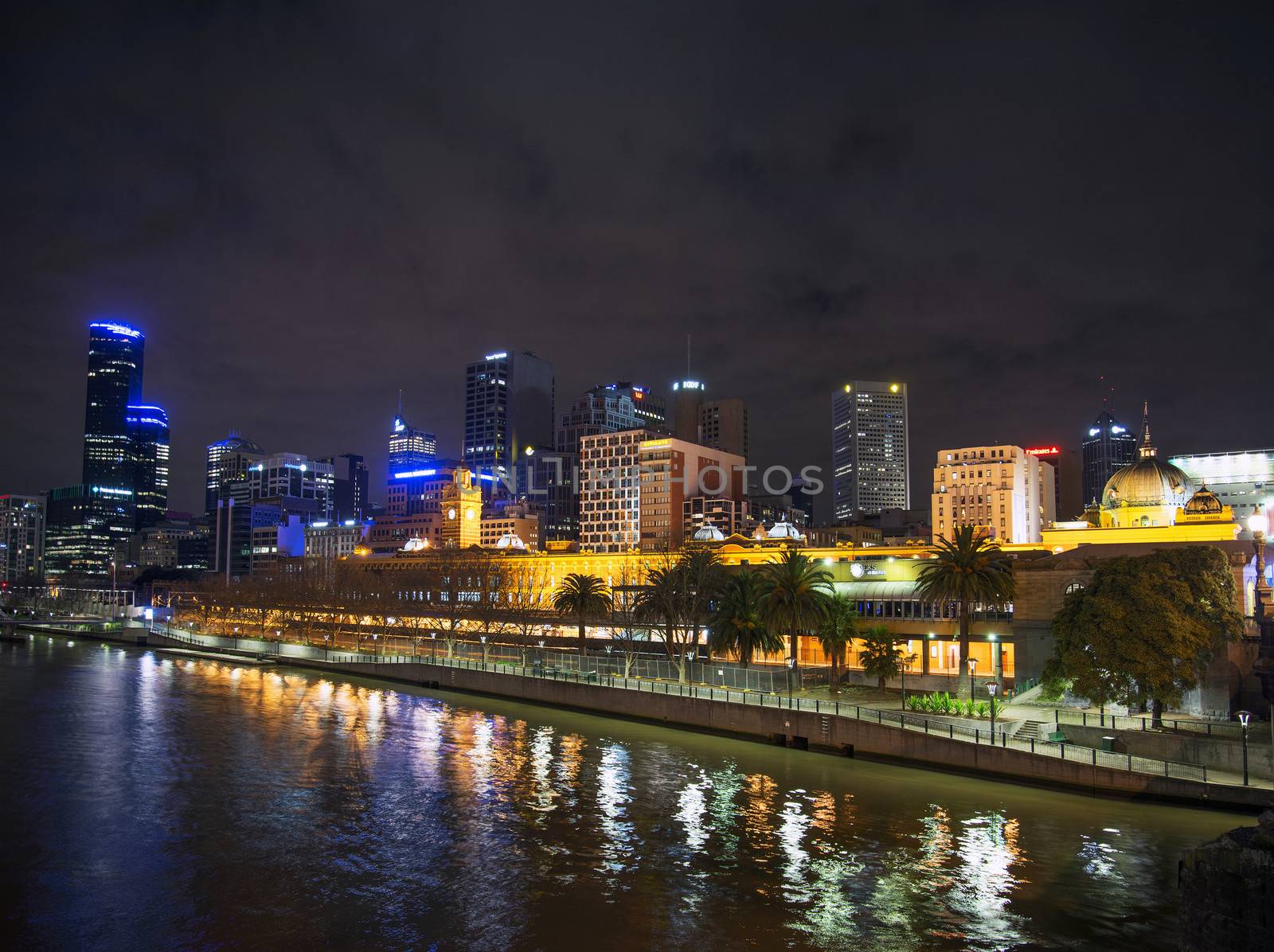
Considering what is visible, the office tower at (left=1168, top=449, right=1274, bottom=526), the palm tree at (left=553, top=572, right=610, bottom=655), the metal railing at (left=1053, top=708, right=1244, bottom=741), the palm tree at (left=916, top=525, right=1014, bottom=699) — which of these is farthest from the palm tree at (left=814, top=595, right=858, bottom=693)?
the office tower at (left=1168, top=449, right=1274, bottom=526)

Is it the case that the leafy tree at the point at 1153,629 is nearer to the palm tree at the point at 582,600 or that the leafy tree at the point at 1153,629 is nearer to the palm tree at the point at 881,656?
the palm tree at the point at 881,656

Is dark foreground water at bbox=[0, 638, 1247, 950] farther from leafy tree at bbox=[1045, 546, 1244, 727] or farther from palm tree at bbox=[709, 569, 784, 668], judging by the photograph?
palm tree at bbox=[709, 569, 784, 668]

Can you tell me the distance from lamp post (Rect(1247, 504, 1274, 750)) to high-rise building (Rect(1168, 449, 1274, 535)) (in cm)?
8610

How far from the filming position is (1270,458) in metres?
180

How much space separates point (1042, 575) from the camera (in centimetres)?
7081

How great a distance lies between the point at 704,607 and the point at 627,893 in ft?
198

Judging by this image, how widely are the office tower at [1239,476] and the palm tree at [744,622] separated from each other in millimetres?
137060

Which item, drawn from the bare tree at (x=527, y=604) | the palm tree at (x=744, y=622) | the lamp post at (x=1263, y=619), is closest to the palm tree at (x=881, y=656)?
the palm tree at (x=744, y=622)

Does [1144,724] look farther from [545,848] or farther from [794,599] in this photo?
[545,848]

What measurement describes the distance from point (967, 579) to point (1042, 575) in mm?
9047

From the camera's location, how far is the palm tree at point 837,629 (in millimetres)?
71312

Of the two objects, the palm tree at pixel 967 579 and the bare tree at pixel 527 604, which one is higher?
the palm tree at pixel 967 579

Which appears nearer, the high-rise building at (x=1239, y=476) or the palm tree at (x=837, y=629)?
the palm tree at (x=837, y=629)

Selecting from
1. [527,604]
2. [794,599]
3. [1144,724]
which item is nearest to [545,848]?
[1144,724]
